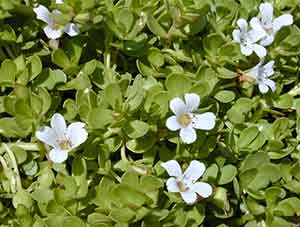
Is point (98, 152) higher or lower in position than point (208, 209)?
higher

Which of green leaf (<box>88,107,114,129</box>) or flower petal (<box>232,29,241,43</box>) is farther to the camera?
flower petal (<box>232,29,241,43</box>)

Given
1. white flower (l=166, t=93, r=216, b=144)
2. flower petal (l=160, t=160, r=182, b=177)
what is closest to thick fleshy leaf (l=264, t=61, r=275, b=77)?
white flower (l=166, t=93, r=216, b=144)

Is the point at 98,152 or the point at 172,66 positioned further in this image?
the point at 172,66

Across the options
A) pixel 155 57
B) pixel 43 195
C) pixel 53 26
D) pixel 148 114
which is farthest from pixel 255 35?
pixel 43 195

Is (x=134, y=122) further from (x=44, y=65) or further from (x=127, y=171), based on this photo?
(x=44, y=65)

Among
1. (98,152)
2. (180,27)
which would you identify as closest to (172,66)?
(180,27)

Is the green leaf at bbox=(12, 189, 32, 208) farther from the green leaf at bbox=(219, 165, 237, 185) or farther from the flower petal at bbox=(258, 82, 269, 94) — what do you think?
the flower petal at bbox=(258, 82, 269, 94)

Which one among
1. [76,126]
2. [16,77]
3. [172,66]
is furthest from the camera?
[172,66]
